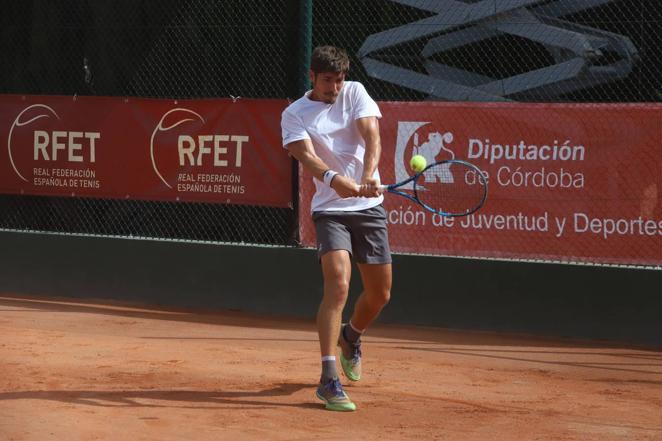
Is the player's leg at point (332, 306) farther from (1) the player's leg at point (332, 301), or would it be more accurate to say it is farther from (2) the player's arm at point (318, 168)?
(2) the player's arm at point (318, 168)

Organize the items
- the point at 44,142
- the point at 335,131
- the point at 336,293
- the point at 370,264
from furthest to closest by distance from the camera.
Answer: the point at 44,142
the point at 370,264
the point at 335,131
the point at 336,293

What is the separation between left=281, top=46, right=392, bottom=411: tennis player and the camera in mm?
6059

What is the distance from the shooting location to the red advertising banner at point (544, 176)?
8.58 m

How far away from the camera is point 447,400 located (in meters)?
6.47

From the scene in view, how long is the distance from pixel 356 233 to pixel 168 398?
139cm

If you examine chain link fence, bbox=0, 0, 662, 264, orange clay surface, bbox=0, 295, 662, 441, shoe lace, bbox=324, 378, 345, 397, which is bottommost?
orange clay surface, bbox=0, 295, 662, 441

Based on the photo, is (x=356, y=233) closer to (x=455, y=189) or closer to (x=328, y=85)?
(x=328, y=85)

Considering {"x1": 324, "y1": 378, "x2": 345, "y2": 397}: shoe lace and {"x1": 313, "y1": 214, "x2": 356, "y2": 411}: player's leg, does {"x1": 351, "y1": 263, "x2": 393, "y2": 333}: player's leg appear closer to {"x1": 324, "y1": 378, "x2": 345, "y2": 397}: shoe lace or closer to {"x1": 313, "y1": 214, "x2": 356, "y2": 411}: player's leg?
{"x1": 313, "y1": 214, "x2": 356, "y2": 411}: player's leg

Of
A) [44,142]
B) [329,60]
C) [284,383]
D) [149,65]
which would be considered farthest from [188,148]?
[329,60]

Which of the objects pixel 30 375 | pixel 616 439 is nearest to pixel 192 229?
pixel 30 375

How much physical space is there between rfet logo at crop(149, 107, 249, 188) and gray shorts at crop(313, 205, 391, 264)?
377 centimetres

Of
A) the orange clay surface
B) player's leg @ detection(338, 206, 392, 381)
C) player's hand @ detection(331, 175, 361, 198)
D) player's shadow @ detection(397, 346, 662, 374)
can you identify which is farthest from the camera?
player's shadow @ detection(397, 346, 662, 374)

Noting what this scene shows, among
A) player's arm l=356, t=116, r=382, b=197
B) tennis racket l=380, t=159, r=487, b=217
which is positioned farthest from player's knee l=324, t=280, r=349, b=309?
tennis racket l=380, t=159, r=487, b=217

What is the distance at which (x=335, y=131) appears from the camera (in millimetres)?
6266
